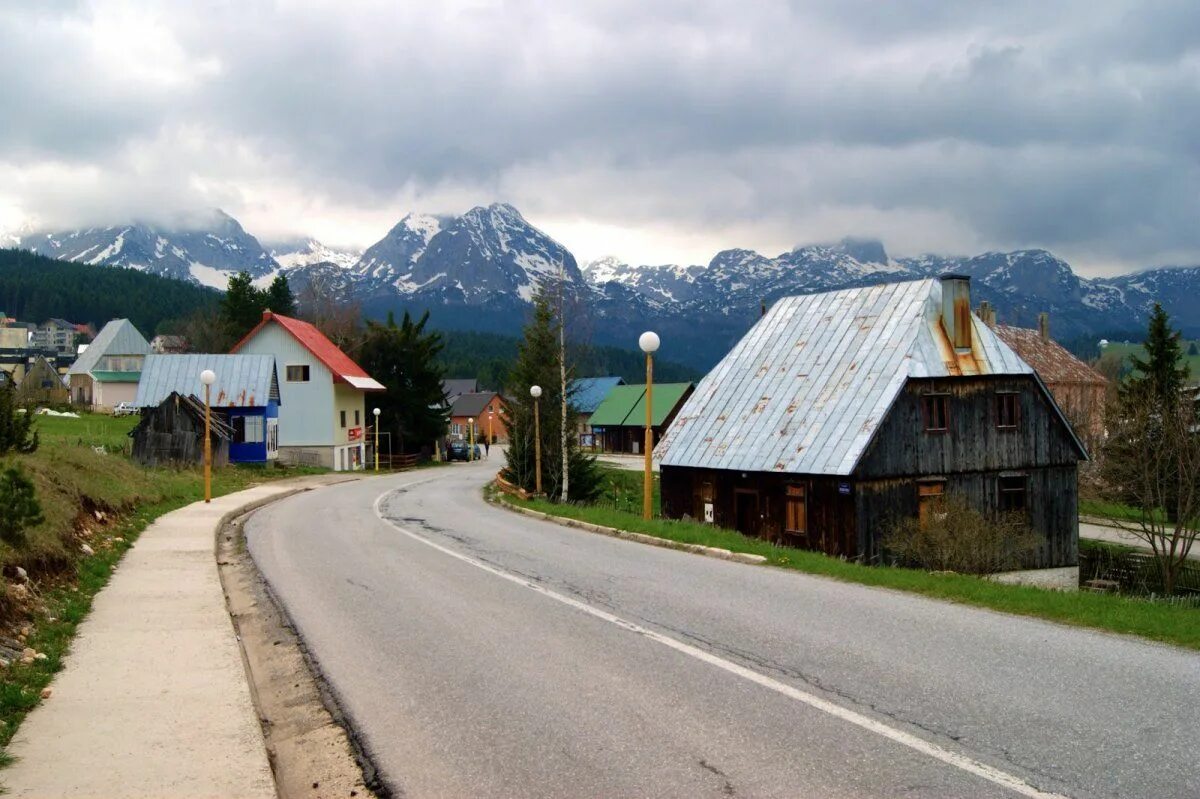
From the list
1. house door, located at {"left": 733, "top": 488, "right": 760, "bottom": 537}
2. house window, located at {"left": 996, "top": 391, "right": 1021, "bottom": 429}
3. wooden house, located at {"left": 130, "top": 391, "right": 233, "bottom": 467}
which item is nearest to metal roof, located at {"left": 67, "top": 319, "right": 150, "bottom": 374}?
wooden house, located at {"left": 130, "top": 391, "right": 233, "bottom": 467}

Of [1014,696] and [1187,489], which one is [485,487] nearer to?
[1187,489]

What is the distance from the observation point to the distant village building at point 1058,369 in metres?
63.5

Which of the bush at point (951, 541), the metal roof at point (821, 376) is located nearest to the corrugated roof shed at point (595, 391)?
the metal roof at point (821, 376)

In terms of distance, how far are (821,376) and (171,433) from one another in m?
29.5

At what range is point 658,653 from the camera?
917 centimetres

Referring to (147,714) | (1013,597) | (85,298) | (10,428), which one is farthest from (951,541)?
(85,298)

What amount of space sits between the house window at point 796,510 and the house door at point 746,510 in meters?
1.32

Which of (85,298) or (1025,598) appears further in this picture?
(85,298)

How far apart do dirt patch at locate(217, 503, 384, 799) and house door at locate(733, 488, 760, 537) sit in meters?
18.6

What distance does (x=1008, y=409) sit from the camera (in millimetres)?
30281

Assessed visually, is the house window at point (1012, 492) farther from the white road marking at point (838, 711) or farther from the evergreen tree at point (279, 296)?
the evergreen tree at point (279, 296)

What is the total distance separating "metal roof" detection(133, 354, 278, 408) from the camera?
51.5 metres

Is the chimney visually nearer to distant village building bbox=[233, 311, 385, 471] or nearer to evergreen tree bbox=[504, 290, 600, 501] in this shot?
evergreen tree bbox=[504, 290, 600, 501]

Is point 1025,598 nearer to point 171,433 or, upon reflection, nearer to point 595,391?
point 171,433
